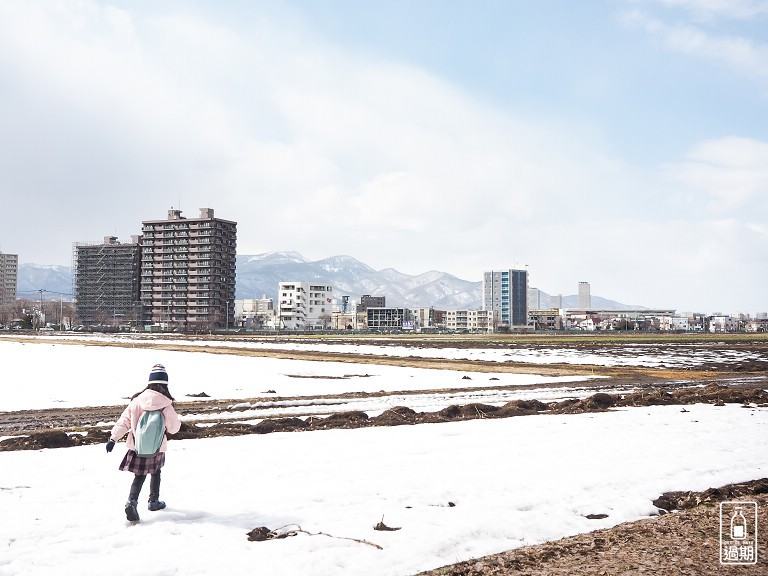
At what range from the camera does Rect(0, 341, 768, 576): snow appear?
7484 millimetres

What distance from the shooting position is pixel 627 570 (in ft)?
22.4

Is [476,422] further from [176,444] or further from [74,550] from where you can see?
[74,550]

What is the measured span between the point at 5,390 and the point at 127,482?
1871 centimetres

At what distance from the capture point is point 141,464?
28.4ft

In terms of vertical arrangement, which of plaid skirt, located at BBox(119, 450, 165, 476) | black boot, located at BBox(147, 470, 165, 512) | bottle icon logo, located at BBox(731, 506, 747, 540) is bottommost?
bottle icon logo, located at BBox(731, 506, 747, 540)

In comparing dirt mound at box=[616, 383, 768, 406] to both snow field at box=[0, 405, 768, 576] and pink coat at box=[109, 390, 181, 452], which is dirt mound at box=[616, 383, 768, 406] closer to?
snow field at box=[0, 405, 768, 576]

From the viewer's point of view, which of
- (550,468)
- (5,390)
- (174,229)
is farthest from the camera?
(174,229)

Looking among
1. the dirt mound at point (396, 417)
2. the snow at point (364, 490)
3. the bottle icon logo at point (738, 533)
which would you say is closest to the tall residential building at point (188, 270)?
the dirt mound at point (396, 417)

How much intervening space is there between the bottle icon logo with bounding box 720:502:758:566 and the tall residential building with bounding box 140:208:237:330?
18398 centimetres

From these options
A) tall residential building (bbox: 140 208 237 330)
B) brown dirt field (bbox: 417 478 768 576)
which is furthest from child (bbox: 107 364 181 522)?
tall residential building (bbox: 140 208 237 330)

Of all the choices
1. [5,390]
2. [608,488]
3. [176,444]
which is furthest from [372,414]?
[5,390]

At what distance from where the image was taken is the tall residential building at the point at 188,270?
7466 inches

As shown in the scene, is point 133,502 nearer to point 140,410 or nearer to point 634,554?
point 140,410

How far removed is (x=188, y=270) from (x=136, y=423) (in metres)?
193
